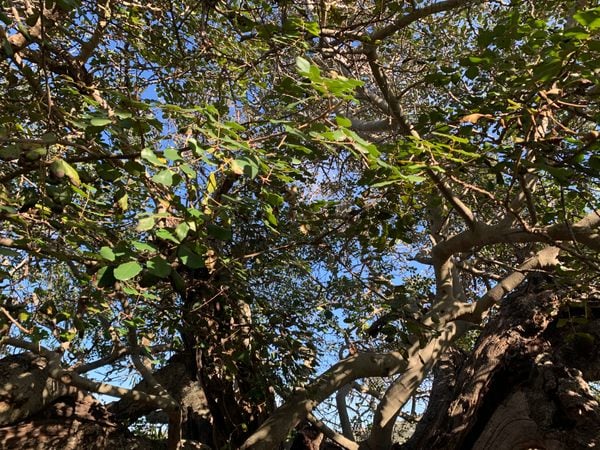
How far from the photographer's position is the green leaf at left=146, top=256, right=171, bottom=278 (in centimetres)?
133

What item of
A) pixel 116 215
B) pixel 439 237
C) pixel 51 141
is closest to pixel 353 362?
pixel 439 237

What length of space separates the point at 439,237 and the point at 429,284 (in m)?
1.96

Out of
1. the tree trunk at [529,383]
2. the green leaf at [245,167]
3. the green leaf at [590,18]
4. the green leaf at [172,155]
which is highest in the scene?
the green leaf at [590,18]

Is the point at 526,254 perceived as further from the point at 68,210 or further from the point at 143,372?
the point at 68,210

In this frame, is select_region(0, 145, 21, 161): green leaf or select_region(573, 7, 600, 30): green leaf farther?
select_region(573, 7, 600, 30): green leaf

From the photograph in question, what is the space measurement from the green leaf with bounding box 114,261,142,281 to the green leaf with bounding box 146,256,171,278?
31 mm

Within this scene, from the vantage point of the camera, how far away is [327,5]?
3178mm

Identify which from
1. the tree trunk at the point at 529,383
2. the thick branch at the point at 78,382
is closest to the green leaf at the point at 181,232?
the tree trunk at the point at 529,383

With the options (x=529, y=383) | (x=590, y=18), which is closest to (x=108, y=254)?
(x=590, y=18)

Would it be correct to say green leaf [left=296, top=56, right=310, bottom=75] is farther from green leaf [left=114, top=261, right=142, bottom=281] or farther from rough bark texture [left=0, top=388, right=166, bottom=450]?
rough bark texture [left=0, top=388, right=166, bottom=450]

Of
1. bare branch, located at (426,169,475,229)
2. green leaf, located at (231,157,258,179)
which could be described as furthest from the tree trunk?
green leaf, located at (231,157,258,179)

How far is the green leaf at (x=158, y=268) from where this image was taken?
1.33 metres

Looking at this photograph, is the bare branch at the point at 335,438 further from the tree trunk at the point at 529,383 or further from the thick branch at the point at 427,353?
the tree trunk at the point at 529,383

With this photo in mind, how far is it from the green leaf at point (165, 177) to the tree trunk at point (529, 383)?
9.17 feet
